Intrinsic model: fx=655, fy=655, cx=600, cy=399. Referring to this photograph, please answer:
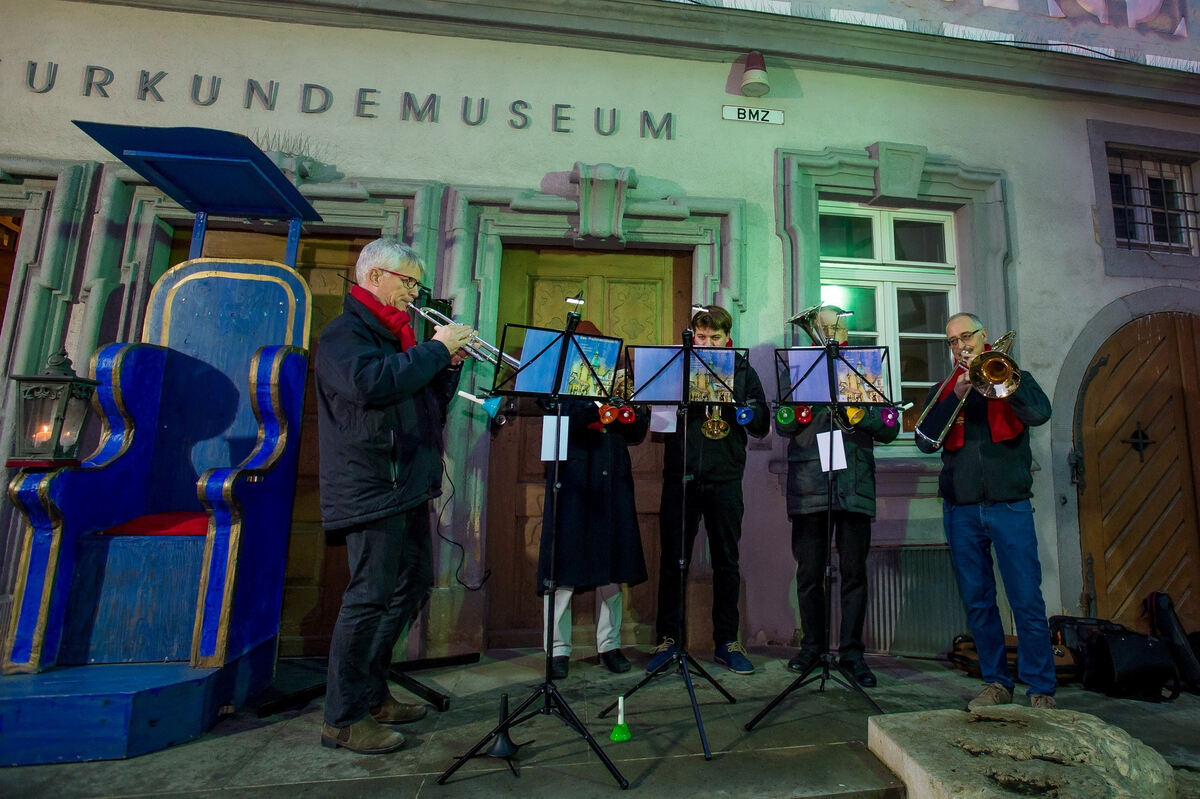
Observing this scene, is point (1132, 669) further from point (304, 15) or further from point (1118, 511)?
point (304, 15)

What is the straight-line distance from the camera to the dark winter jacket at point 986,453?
3.45 metres

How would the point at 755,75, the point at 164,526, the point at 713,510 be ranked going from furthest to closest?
1. the point at 755,75
2. the point at 713,510
3. the point at 164,526

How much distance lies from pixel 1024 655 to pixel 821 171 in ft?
12.1

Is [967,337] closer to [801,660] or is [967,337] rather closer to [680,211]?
[801,660]

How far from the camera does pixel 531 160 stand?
16.4ft

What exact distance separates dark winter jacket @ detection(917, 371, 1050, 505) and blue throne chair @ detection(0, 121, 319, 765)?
145 inches

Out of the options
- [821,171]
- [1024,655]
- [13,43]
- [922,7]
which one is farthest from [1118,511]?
[13,43]

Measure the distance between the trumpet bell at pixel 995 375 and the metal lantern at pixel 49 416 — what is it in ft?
15.0

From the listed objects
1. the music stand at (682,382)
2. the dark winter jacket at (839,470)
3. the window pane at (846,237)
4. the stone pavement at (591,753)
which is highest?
the window pane at (846,237)

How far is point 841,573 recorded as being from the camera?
4012 mm

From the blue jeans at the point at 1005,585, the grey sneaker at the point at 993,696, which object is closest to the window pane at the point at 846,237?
the blue jeans at the point at 1005,585

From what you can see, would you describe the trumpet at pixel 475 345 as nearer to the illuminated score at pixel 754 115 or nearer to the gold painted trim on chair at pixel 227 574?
the gold painted trim on chair at pixel 227 574

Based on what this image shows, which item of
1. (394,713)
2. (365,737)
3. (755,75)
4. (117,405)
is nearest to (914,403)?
(755,75)

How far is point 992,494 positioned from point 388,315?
3.27 meters
